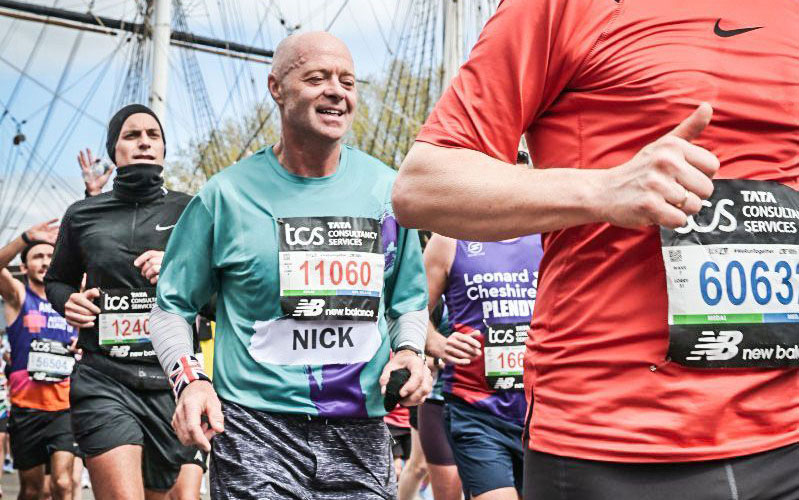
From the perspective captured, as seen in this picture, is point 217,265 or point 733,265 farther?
point 217,265

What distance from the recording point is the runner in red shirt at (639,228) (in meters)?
1.76

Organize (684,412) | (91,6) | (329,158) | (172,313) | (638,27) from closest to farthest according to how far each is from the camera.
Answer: (684,412) → (638,27) → (172,313) → (329,158) → (91,6)

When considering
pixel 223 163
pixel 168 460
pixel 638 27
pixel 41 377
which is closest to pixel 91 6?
pixel 223 163

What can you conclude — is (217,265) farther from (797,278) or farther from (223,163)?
(223,163)

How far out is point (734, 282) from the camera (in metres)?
1.79

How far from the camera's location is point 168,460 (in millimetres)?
5555

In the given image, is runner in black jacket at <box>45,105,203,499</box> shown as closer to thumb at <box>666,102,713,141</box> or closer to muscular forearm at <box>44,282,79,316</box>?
muscular forearm at <box>44,282,79,316</box>

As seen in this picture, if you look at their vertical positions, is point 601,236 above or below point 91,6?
below

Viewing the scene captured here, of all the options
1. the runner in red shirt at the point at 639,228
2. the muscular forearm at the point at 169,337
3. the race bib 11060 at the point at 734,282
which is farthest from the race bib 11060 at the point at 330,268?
the race bib 11060 at the point at 734,282

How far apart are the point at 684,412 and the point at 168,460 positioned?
424 cm

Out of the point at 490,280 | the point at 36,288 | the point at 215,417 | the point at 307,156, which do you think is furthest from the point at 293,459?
the point at 36,288

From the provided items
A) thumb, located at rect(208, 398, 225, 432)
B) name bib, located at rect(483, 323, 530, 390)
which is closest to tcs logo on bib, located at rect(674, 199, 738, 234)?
thumb, located at rect(208, 398, 225, 432)

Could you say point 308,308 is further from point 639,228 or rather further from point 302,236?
point 639,228

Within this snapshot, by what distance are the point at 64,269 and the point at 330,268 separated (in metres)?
2.52
